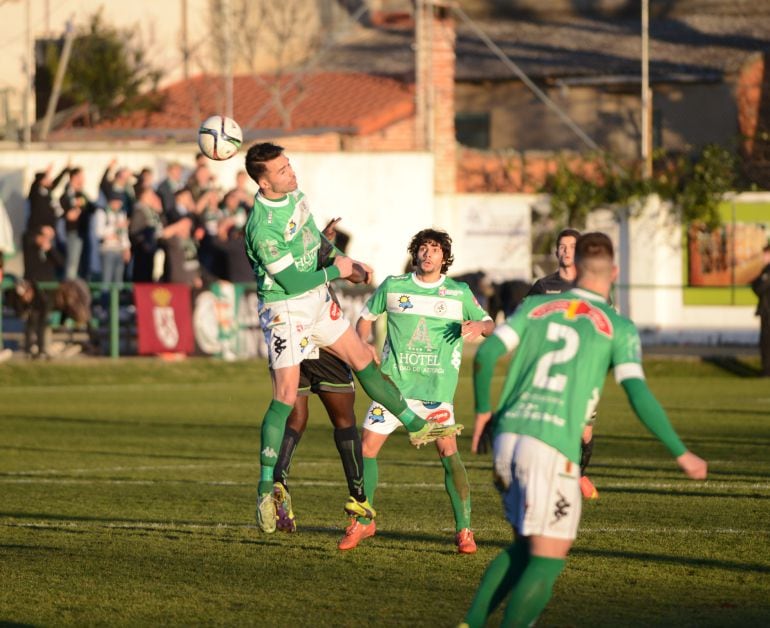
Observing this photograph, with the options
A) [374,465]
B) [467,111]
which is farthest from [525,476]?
[467,111]

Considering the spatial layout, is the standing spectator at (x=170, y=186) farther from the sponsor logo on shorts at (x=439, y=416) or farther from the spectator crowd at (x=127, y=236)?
the sponsor logo on shorts at (x=439, y=416)

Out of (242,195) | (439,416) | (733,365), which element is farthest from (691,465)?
(733,365)

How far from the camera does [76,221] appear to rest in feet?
A: 87.2

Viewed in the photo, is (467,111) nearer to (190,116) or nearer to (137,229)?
(190,116)

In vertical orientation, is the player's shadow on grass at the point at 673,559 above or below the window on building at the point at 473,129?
below

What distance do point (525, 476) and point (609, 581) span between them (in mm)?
2498

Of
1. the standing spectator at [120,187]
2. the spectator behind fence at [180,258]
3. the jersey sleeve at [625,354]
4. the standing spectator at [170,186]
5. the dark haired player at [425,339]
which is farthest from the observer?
the standing spectator at [170,186]

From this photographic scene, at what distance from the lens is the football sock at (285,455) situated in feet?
34.1

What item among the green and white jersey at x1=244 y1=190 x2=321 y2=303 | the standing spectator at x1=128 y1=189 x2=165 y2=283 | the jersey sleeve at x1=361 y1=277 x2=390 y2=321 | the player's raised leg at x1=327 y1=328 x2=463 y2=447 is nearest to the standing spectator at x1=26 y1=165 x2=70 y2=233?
the standing spectator at x1=128 y1=189 x2=165 y2=283

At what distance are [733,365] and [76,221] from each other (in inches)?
437

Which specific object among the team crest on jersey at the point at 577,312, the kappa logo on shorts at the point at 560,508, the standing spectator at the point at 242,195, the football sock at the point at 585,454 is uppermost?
the standing spectator at the point at 242,195

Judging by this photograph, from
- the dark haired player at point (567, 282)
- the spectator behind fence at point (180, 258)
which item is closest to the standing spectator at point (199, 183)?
the spectator behind fence at point (180, 258)

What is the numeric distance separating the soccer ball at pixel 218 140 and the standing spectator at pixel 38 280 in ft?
45.6

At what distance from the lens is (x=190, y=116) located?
44.0 metres
